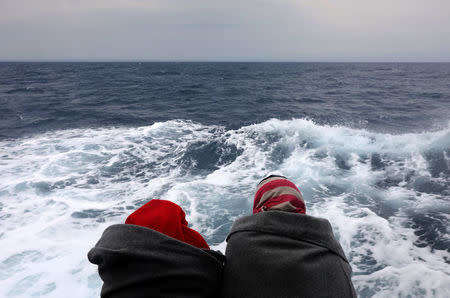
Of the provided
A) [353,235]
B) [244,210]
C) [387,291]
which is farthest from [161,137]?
[387,291]

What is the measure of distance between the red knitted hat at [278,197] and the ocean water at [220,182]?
10.5 ft

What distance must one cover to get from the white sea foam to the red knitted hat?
3.20 meters

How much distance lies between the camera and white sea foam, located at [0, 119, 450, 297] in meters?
3.80

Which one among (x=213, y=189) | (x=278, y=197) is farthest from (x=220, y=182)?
(x=278, y=197)

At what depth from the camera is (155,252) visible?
96 cm

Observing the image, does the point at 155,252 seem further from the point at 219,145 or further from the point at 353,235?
the point at 219,145

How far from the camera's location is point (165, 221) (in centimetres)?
113

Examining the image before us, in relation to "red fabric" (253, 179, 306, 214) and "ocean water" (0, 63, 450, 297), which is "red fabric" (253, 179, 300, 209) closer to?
"red fabric" (253, 179, 306, 214)

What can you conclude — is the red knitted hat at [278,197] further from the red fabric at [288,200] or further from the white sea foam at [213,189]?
the white sea foam at [213,189]

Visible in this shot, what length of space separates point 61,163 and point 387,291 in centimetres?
887

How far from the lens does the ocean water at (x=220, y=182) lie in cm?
389

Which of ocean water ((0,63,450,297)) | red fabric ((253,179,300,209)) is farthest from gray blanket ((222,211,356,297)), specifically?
ocean water ((0,63,450,297))

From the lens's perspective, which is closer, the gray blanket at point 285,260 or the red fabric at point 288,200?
the gray blanket at point 285,260

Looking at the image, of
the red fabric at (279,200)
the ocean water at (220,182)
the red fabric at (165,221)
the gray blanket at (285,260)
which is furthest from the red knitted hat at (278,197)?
the ocean water at (220,182)
